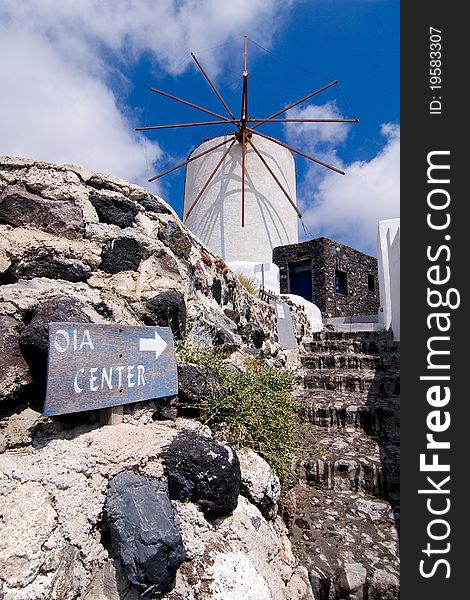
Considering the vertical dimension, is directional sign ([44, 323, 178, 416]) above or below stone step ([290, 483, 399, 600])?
above

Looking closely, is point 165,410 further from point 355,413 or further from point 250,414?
point 355,413

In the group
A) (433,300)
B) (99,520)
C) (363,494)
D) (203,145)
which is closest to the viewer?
(99,520)

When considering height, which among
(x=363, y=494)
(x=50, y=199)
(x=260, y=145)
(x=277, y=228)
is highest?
(x=260, y=145)

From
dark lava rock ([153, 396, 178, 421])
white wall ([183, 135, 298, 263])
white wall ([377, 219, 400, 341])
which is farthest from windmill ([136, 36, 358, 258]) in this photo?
dark lava rock ([153, 396, 178, 421])

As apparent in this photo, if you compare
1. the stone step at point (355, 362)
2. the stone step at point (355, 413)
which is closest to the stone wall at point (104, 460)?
the stone step at point (355, 413)

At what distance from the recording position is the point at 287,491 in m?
2.21

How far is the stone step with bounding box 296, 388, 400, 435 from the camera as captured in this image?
3.48 meters

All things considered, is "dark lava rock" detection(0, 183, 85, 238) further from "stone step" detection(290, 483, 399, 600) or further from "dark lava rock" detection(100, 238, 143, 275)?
"stone step" detection(290, 483, 399, 600)

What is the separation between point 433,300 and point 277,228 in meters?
14.2

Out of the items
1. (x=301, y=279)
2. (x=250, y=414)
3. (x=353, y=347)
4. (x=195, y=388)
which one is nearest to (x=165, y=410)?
(x=195, y=388)

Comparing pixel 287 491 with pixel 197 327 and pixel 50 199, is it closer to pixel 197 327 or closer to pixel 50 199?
pixel 197 327

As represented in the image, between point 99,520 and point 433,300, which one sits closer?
point 99,520

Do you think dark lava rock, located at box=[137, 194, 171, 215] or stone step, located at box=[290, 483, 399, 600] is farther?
dark lava rock, located at box=[137, 194, 171, 215]

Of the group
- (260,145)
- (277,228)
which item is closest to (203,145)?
(260,145)
